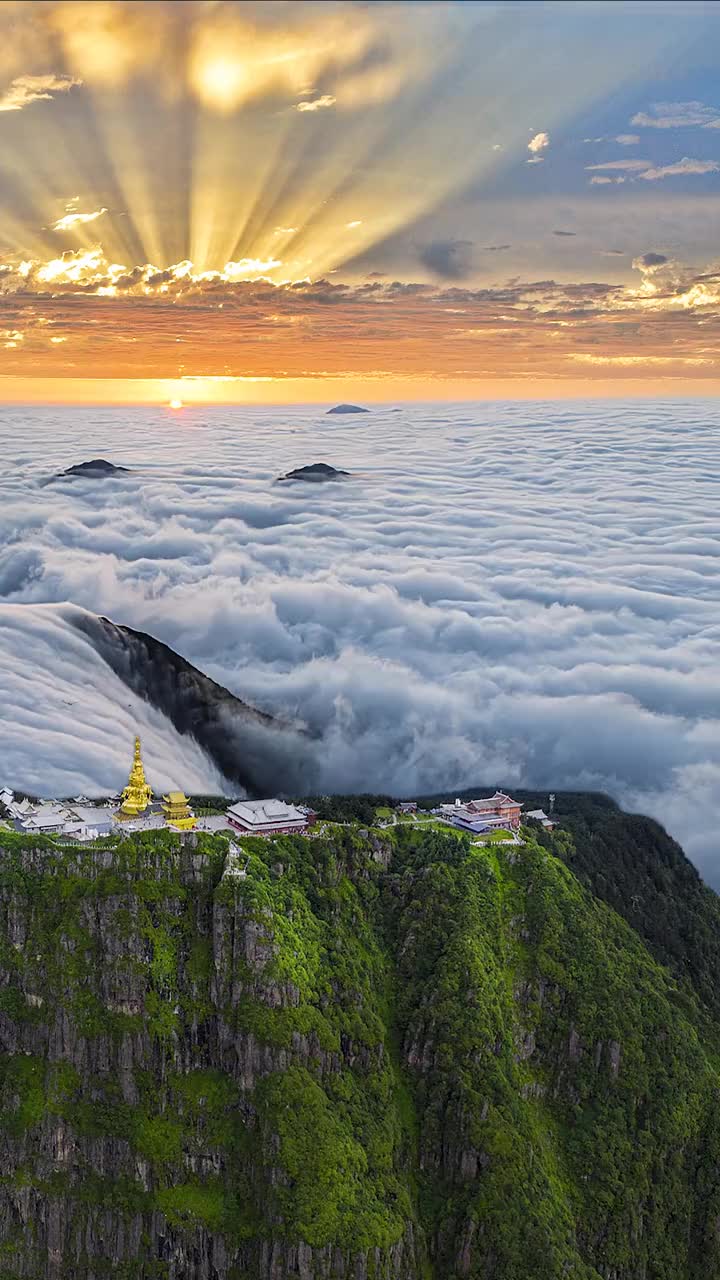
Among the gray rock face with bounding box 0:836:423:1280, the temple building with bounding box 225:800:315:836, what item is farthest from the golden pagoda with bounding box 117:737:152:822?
the gray rock face with bounding box 0:836:423:1280

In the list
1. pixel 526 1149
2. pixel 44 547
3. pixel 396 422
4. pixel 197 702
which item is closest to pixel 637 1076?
pixel 526 1149

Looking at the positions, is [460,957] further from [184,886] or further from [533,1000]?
[184,886]

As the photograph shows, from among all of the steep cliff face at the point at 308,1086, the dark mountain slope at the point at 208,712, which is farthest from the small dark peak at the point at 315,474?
the steep cliff face at the point at 308,1086

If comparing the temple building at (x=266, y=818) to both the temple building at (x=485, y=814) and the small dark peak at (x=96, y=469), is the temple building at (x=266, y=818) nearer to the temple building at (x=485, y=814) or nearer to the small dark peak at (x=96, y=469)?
the temple building at (x=485, y=814)

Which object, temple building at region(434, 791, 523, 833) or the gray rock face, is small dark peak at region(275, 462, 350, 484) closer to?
temple building at region(434, 791, 523, 833)

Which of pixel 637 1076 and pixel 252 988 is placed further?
pixel 637 1076
